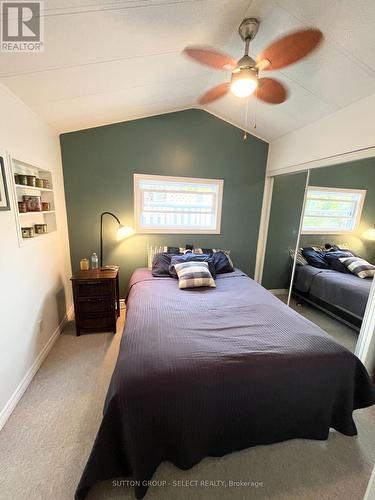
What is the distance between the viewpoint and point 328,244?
2564 mm

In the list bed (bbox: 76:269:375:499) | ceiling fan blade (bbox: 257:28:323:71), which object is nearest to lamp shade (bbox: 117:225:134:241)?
bed (bbox: 76:269:375:499)

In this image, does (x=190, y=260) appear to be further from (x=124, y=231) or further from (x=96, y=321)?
(x=96, y=321)

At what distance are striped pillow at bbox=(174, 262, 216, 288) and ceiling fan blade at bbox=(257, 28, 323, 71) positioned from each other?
1789mm

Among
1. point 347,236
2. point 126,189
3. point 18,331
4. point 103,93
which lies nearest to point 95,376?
point 18,331

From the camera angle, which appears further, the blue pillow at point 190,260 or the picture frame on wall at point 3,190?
the blue pillow at point 190,260

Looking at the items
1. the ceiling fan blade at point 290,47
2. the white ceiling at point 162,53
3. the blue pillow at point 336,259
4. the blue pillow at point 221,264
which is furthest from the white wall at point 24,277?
the blue pillow at point 336,259

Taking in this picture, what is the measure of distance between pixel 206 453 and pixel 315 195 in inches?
108

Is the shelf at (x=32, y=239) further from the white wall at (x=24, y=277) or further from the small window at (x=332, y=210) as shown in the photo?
the small window at (x=332, y=210)

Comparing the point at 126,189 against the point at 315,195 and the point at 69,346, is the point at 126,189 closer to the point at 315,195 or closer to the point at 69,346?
the point at 69,346

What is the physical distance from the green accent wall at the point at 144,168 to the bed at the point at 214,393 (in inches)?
65.7

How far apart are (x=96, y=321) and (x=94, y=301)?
0.25 meters

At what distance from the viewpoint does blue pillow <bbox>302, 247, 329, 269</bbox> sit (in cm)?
266

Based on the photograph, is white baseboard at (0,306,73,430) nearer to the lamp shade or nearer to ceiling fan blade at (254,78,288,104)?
the lamp shade

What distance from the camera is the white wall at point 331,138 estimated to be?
5.95ft
